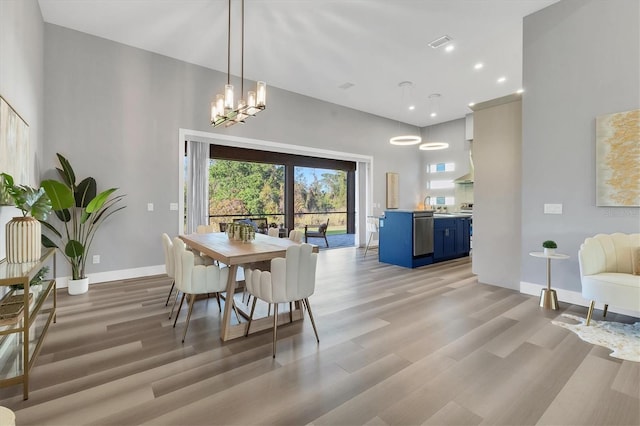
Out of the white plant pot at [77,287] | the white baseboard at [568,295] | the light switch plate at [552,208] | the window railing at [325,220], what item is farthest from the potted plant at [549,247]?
the window railing at [325,220]

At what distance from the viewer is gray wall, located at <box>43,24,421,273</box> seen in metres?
4.02

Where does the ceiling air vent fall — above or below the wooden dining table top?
above

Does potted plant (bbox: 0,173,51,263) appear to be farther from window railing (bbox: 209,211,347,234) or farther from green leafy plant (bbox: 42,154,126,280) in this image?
Result: window railing (bbox: 209,211,347,234)

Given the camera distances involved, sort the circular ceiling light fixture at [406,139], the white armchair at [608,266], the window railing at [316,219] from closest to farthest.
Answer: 1. the white armchair at [608,266]
2. the circular ceiling light fixture at [406,139]
3. the window railing at [316,219]

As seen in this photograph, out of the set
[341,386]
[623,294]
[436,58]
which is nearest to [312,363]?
[341,386]

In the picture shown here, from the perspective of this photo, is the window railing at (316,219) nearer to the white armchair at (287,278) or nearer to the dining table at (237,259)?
the dining table at (237,259)

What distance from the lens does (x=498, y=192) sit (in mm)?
4316

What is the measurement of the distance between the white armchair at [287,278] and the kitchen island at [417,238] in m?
3.44

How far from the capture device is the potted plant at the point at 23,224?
2.11m

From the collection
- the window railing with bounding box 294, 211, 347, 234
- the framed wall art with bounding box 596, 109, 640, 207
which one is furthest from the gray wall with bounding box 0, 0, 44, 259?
the window railing with bounding box 294, 211, 347, 234

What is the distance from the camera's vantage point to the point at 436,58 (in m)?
4.93

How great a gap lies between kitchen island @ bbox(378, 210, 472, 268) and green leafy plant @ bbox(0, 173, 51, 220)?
4.93 metres

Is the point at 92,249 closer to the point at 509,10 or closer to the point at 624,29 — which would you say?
the point at 509,10

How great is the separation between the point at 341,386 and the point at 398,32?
4.42 metres
